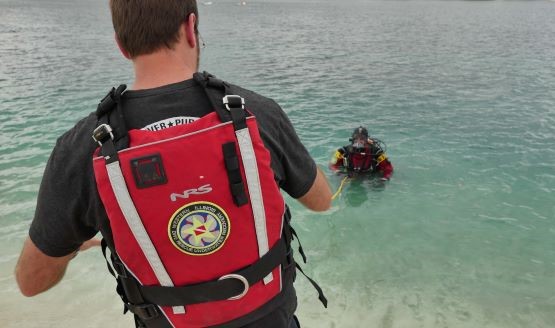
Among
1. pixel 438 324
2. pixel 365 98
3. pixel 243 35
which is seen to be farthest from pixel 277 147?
pixel 243 35

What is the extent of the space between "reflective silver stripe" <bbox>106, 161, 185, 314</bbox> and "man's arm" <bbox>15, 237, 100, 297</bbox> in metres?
0.39

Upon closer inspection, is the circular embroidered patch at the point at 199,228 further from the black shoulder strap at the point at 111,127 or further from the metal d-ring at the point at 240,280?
the black shoulder strap at the point at 111,127

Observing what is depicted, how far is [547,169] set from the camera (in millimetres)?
10344

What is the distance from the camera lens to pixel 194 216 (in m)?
1.48

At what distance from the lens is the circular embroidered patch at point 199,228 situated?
147 centimetres

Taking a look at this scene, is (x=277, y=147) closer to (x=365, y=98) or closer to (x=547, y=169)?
(x=547, y=169)

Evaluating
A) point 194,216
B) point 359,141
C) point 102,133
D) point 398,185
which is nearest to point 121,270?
point 194,216

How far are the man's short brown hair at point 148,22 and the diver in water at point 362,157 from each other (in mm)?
7674

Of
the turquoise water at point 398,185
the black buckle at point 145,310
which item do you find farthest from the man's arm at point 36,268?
the turquoise water at point 398,185

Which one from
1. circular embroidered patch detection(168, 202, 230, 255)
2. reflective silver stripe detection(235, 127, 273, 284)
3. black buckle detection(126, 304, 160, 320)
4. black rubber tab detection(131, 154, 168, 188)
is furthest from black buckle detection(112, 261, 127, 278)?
reflective silver stripe detection(235, 127, 273, 284)

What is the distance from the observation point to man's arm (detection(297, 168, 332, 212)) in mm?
1896

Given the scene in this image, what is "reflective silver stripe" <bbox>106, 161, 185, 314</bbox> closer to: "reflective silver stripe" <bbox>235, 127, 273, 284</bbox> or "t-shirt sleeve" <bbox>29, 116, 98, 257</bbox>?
"t-shirt sleeve" <bbox>29, 116, 98, 257</bbox>

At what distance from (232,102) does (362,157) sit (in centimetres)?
774

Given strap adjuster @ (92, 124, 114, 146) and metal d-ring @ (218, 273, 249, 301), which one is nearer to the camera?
strap adjuster @ (92, 124, 114, 146)
